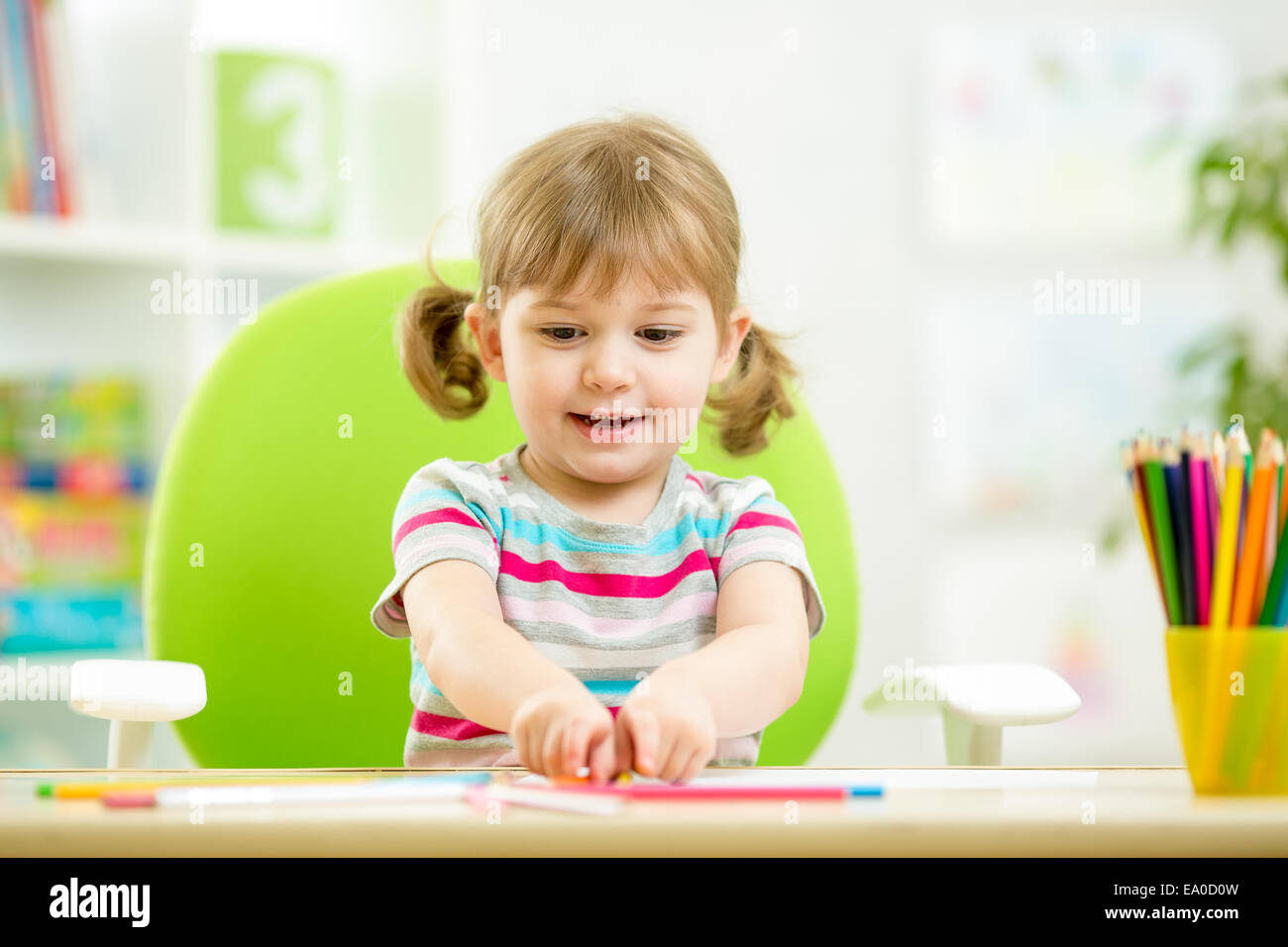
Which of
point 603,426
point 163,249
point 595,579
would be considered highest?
point 163,249

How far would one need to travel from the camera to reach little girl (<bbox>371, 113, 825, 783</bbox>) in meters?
0.90

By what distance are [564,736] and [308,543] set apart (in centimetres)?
63

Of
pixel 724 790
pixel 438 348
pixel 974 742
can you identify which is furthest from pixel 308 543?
pixel 724 790

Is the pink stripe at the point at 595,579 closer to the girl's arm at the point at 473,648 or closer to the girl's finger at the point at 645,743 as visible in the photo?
the girl's arm at the point at 473,648

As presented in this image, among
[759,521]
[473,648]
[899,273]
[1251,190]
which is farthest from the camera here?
[899,273]

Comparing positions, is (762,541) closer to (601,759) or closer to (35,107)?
(601,759)

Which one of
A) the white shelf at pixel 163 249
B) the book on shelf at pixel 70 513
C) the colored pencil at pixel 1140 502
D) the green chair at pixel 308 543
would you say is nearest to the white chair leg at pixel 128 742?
the green chair at pixel 308 543

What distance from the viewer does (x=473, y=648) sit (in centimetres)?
76

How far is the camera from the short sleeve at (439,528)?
2.92 feet

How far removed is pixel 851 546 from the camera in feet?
3.98

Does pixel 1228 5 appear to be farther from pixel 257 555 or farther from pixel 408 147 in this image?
pixel 257 555

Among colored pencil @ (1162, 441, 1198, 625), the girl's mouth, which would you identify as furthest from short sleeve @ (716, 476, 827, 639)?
colored pencil @ (1162, 441, 1198, 625)
